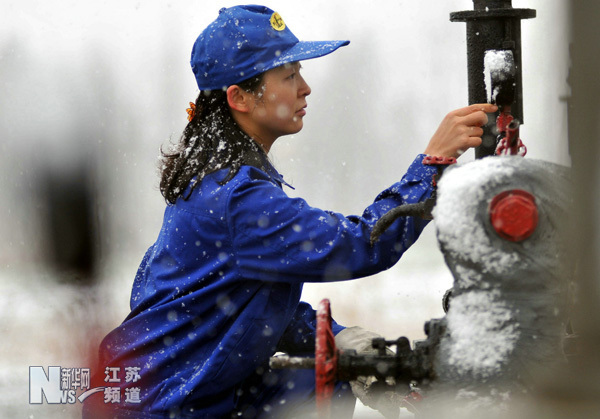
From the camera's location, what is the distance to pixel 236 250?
6.62 ft

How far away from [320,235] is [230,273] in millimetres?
313

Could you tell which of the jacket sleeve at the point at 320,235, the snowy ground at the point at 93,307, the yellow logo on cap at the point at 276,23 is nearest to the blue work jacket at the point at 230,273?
the jacket sleeve at the point at 320,235

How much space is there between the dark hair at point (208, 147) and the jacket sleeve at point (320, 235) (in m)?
0.21

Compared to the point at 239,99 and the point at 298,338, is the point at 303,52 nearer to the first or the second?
the point at 239,99

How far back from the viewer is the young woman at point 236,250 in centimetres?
189

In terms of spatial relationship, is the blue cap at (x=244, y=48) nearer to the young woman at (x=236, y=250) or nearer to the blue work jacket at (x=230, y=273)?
the young woman at (x=236, y=250)

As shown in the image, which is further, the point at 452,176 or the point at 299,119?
the point at 299,119

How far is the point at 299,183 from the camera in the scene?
5.59 meters

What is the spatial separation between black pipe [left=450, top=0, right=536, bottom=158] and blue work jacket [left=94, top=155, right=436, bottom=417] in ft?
0.73

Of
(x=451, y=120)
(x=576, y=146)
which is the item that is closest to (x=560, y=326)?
(x=576, y=146)

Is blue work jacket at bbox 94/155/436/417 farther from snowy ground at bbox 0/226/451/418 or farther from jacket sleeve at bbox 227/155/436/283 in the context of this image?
snowy ground at bbox 0/226/451/418

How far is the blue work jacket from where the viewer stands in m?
1.88

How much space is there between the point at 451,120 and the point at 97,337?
4.33 meters

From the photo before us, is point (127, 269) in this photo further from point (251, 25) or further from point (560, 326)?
point (560, 326)
